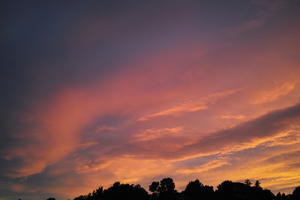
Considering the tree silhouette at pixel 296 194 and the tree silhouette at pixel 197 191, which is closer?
the tree silhouette at pixel 296 194

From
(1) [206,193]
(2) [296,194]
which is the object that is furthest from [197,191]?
(2) [296,194]

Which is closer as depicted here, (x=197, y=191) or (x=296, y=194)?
(x=296, y=194)

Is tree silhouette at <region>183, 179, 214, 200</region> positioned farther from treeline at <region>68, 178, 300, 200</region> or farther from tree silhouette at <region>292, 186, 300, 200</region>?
tree silhouette at <region>292, 186, 300, 200</region>

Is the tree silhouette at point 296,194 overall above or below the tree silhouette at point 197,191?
below

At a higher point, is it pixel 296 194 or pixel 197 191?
pixel 197 191

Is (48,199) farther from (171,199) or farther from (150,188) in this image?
(171,199)

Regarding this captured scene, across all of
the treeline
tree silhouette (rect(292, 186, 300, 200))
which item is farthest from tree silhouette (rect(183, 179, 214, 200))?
tree silhouette (rect(292, 186, 300, 200))

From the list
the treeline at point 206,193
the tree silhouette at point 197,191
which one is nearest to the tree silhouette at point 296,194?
the treeline at point 206,193

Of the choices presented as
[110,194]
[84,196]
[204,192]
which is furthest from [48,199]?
[204,192]

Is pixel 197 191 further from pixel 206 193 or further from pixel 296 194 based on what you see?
pixel 296 194

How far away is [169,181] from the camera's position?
15212cm

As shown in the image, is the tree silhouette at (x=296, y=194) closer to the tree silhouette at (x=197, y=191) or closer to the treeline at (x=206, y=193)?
the treeline at (x=206, y=193)

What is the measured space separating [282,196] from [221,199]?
2956cm

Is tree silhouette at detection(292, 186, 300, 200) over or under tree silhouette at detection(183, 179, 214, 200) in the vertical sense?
under
